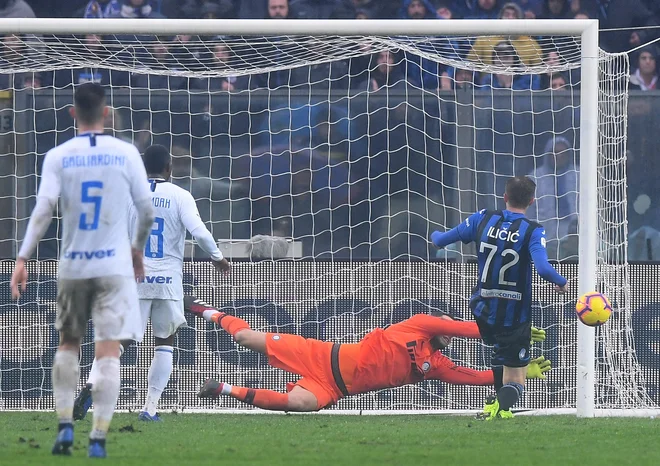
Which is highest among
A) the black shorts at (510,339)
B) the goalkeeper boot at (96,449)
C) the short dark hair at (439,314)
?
the short dark hair at (439,314)

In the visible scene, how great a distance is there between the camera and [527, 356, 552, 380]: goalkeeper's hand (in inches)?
343

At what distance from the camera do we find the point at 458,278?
9.45 m

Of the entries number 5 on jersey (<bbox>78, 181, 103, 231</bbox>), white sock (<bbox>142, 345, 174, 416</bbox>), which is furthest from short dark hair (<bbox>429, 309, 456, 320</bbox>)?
number 5 on jersey (<bbox>78, 181, 103, 231</bbox>)

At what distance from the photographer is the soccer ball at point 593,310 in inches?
311

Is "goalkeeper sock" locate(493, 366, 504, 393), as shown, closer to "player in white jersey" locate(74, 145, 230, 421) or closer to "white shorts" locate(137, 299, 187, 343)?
"player in white jersey" locate(74, 145, 230, 421)

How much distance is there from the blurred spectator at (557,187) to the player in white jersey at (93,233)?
463cm

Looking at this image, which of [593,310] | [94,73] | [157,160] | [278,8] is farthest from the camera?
[278,8]

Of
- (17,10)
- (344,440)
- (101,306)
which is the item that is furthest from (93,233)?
(17,10)

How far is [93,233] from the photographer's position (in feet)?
19.3

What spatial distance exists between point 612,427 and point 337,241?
2.86m

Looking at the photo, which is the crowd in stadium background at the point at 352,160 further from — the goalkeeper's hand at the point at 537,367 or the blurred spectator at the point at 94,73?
the goalkeeper's hand at the point at 537,367

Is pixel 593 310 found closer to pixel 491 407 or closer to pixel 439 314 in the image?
pixel 491 407

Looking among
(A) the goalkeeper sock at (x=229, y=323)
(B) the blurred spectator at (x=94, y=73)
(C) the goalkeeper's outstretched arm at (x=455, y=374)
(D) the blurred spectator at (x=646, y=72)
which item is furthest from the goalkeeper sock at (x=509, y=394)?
(D) the blurred spectator at (x=646, y=72)

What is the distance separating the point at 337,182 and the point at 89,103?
13.2 ft
